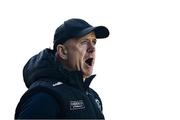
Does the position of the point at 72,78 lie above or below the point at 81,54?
below

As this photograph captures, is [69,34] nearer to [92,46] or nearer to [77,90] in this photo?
[92,46]

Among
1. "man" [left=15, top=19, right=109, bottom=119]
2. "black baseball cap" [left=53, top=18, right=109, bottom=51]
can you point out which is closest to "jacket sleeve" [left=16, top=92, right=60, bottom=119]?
"man" [left=15, top=19, right=109, bottom=119]

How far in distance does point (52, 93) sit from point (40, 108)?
0.24 meters

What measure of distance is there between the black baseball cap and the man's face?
6 centimetres

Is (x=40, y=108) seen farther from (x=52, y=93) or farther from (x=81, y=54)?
(x=81, y=54)

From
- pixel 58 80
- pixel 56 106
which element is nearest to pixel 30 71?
pixel 58 80

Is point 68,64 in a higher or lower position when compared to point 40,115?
higher

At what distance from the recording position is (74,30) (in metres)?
5.57

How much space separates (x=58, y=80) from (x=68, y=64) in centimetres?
24

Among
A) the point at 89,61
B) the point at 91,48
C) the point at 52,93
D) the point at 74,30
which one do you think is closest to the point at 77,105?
the point at 52,93

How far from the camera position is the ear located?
5480 mm

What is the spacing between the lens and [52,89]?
5.04m

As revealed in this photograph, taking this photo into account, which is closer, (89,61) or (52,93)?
(52,93)

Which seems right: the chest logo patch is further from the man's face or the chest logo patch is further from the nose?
the nose
